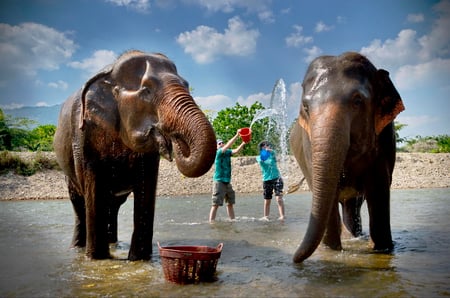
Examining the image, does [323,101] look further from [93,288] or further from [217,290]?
[93,288]

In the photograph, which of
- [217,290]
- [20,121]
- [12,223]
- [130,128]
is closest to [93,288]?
[217,290]

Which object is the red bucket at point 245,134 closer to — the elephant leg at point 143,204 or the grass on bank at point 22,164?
the elephant leg at point 143,204

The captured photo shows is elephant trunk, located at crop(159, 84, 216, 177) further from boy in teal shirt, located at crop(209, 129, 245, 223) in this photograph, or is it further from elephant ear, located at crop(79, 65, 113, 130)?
boy in teal shirt, located at crop(209, 129, 245, 223)

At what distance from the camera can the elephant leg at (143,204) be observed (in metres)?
6.21

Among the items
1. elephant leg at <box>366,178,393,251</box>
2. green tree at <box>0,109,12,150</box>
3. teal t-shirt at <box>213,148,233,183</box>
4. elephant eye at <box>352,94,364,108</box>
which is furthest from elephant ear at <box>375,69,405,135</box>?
green tree at <box>0,109,12,150</box>

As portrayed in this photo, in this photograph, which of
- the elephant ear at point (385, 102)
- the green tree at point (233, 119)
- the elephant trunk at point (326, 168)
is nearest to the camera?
the elephant trunk at point (326, 168)

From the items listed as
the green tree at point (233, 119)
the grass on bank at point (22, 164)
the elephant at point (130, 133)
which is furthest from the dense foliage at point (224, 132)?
the elephant at point (130, 133)

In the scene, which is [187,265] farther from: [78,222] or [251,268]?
[78,222]

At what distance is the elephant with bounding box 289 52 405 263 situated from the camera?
5090 mm

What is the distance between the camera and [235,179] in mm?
25984

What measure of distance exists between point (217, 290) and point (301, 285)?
0.84 m

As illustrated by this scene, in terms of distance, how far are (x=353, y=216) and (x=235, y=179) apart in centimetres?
1793

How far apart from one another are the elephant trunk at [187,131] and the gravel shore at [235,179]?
1818 centimetres

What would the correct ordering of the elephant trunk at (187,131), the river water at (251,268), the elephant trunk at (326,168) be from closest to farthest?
Result: the river water at (251,268) → the elephant trunk at (187,131) → the elephant trunk at (326,168)
